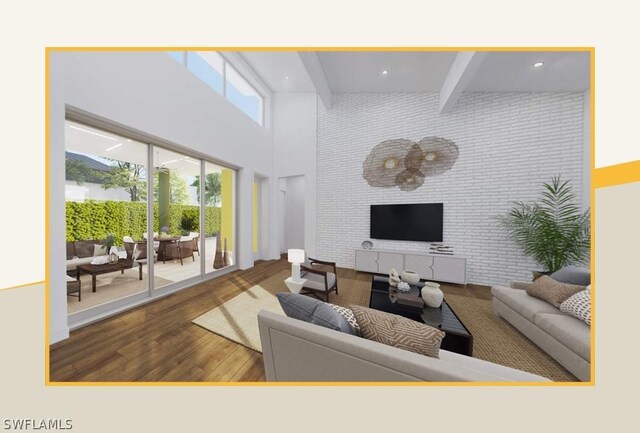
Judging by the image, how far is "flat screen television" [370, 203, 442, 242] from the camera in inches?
151

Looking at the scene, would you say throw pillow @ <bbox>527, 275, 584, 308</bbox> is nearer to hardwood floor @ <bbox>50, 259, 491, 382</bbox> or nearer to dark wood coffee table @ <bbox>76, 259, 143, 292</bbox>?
hardwood floor @ <bbox>50, 259, 491, 382</bbox>

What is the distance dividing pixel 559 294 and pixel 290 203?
218 inches

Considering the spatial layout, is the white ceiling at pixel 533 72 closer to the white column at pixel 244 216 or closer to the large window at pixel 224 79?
the large window at pixel 224 79

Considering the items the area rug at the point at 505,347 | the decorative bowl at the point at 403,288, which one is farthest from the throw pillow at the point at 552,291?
the decorative bowl at the point at 403,288

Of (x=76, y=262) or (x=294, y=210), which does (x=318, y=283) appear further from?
(x=294, y=210)

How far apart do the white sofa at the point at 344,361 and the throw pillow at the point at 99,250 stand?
8.63 ft

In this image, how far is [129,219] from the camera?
102 inches

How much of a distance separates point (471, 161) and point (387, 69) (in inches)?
87.9

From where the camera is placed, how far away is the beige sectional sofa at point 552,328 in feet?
4.54

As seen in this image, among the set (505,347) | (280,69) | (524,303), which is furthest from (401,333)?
(280,69)
